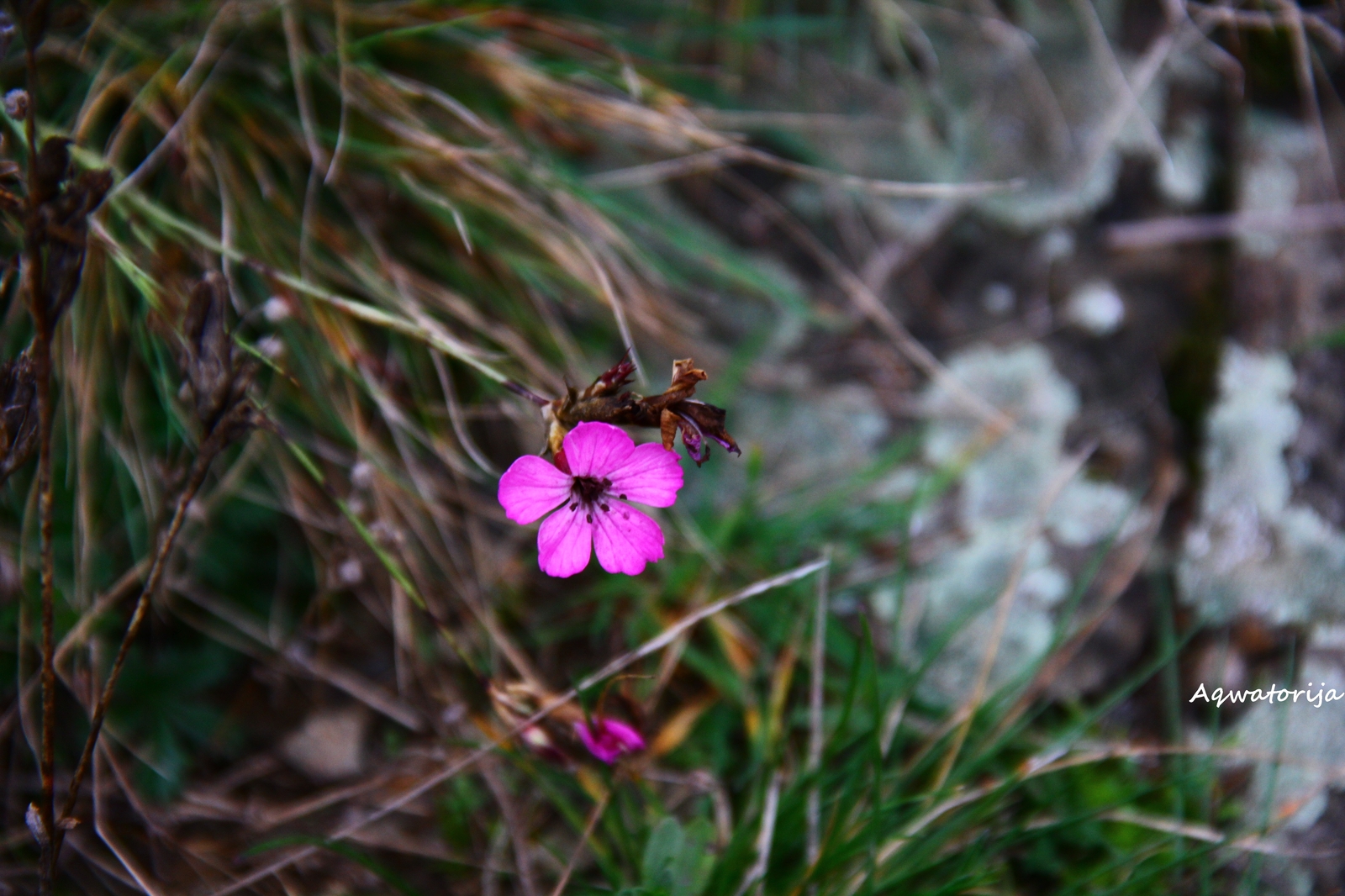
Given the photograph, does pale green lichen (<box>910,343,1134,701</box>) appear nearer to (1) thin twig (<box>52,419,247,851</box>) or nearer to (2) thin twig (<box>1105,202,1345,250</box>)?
(2) thin twig (<box>1105,202,1345,250</box>)

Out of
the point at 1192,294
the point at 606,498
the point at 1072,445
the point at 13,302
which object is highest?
the point at 13,302

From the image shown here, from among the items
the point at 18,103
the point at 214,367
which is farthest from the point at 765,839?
the point at 18,103

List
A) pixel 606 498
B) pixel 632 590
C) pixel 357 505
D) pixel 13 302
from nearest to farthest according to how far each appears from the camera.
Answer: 1. pixel 606 498
2. pixel 357 505
3. pixel 13 302
4. pixel 632 590

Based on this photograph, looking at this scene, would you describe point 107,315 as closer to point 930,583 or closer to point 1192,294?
point 930,583

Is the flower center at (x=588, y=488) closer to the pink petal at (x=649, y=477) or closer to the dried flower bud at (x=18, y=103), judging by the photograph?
the pink petal at (x=649, y=477)

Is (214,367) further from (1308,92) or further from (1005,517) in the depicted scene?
(1308,92)

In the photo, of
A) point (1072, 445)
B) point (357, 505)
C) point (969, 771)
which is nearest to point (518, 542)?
point (357, 505)

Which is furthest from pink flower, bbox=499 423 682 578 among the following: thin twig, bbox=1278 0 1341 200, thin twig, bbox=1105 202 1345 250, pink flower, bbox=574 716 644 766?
thin twig, bbox=1278 0 1341 200
